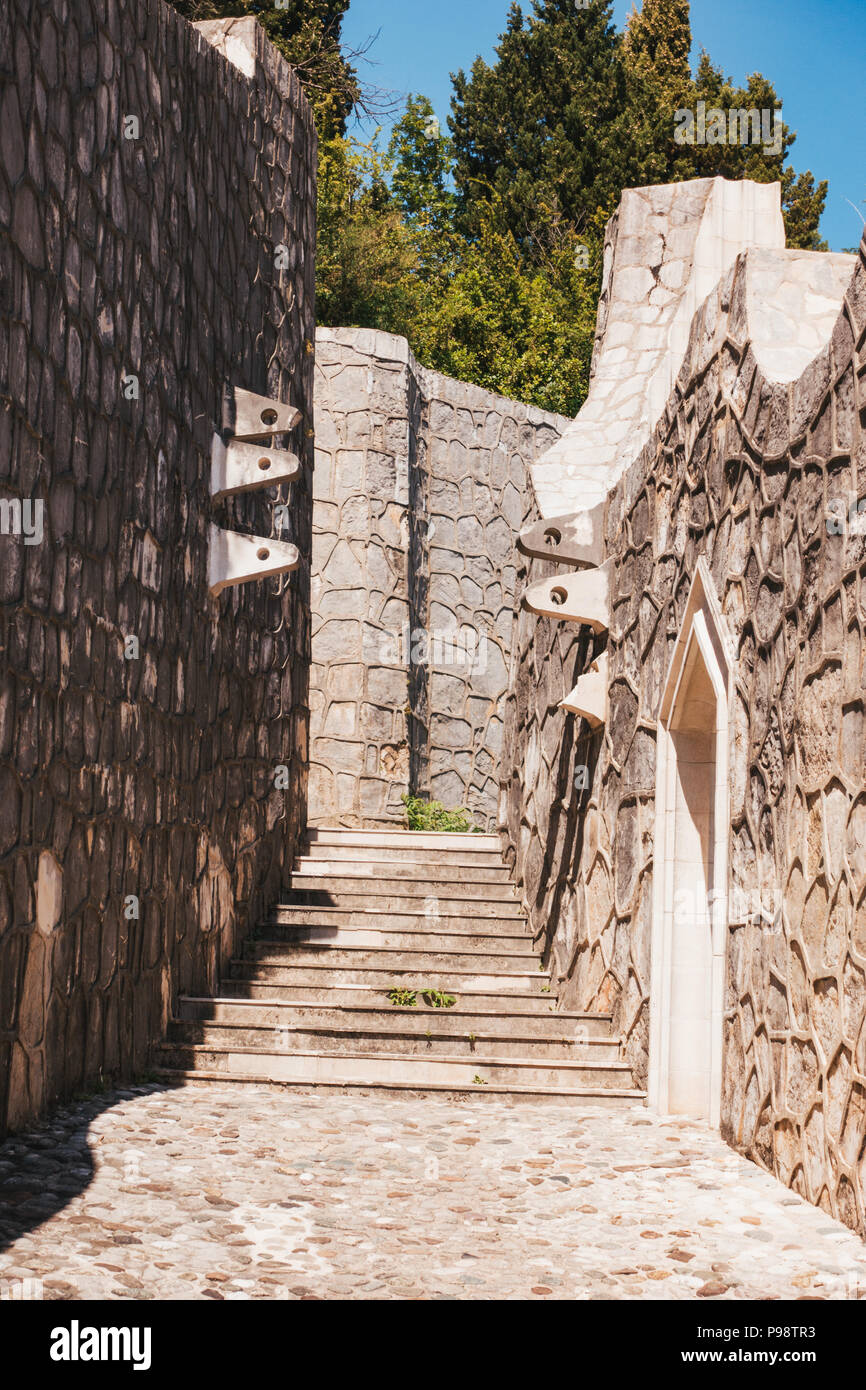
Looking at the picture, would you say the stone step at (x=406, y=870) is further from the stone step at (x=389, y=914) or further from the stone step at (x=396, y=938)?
the stone step at (x=396, y=938)

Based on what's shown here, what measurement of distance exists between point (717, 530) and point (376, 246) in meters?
13.4

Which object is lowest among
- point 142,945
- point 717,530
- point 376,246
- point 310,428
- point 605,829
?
point 142,945

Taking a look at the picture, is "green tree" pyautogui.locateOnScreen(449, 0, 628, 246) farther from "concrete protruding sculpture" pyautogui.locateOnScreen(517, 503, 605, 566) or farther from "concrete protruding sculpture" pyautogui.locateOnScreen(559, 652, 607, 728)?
"concrete protruding sculpture" pyautogui.locateOnScreen(559, 652, 607, 728)

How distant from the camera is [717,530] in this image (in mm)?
6137

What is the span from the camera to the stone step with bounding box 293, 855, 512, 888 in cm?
1021

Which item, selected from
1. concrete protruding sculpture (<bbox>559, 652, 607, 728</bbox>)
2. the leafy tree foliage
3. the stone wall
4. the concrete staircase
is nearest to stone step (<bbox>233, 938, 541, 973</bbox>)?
the concrete staircase

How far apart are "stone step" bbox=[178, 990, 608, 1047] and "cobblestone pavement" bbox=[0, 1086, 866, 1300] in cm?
106

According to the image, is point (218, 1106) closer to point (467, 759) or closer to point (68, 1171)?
point (68, 1171)

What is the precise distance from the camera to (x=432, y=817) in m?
14.5

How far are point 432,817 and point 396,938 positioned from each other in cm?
547

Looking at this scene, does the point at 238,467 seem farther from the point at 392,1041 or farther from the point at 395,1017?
the point at 392,1041
